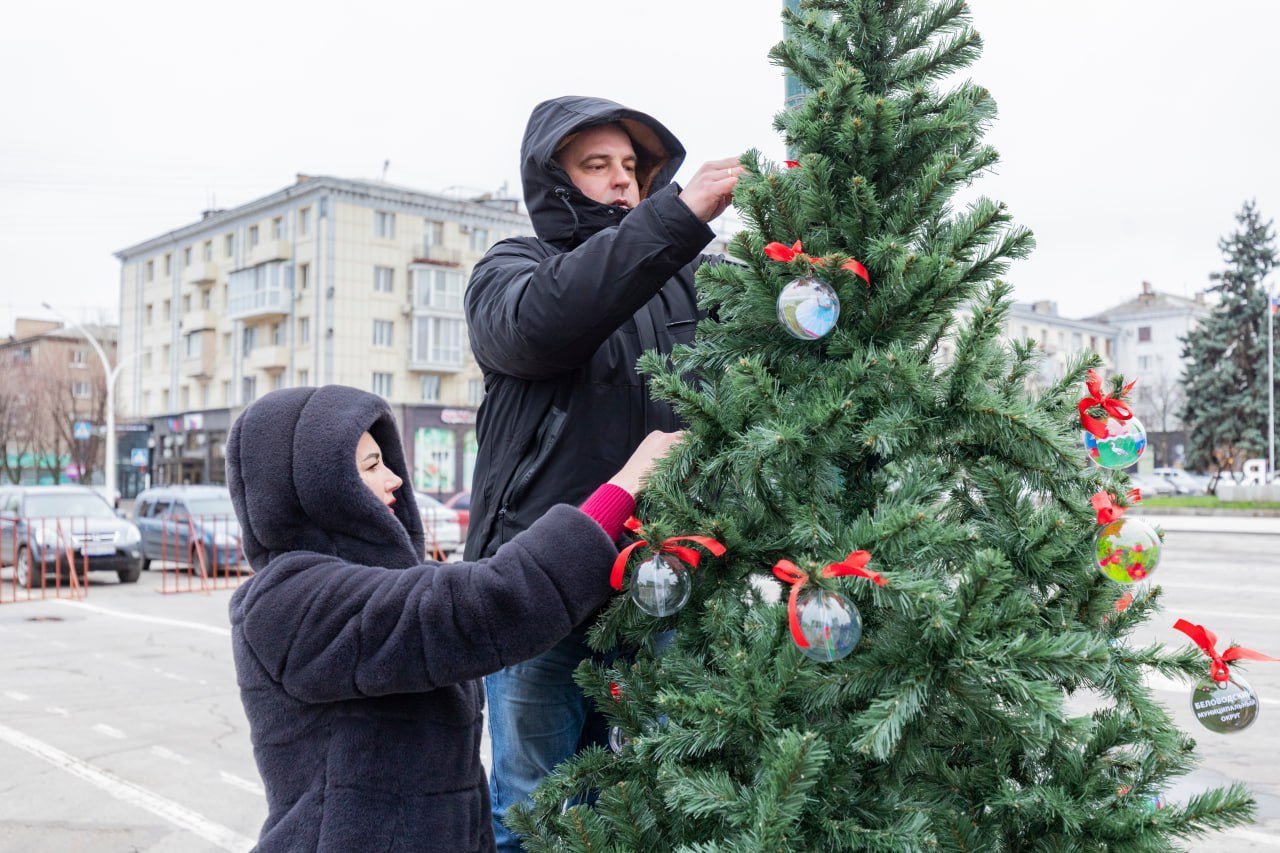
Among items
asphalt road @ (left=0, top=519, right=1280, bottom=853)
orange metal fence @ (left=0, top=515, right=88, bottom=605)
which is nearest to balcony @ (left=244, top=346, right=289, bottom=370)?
orange metal fence @ (left=0, top=515, right=88, bottom=605)

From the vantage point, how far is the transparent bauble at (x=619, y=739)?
1821 millimetres

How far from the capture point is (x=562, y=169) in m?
2.29

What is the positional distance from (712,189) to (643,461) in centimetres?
48

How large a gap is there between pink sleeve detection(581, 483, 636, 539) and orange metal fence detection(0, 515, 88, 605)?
15.3 meters

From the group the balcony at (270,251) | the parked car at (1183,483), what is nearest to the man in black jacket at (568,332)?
the parked car at (1183,483)

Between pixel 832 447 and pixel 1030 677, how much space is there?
0.41 m

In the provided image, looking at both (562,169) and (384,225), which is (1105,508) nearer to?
(562,169)

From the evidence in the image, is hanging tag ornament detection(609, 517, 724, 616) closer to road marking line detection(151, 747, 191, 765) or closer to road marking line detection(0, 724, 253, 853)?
road marking line detection(0, 724, 253, 853)

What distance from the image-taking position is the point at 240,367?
47.9 metres

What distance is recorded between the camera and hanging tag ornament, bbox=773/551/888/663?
146 cm

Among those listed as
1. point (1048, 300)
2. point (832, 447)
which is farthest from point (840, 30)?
point (1048, 300)

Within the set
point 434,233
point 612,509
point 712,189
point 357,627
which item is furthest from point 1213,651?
point 434,233

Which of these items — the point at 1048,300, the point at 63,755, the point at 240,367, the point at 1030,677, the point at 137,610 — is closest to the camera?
the point at 1030,677

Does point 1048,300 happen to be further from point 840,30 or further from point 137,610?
point 840,30
